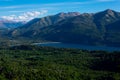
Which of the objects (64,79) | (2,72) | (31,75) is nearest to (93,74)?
(64,79)

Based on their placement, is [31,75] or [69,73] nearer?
[31,75]

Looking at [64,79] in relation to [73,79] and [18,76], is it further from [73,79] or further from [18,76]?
[18,76]

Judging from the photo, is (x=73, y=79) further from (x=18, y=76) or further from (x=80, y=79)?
(x=18, y=76)

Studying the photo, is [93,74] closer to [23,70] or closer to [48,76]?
[48,76]

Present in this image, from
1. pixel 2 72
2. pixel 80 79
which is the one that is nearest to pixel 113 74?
pixel 80 79

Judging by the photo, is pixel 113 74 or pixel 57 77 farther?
pixel 113 74

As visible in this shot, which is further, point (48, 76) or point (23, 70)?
point (23, 70)

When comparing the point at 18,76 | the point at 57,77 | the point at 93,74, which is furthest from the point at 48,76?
the point at 93,74
